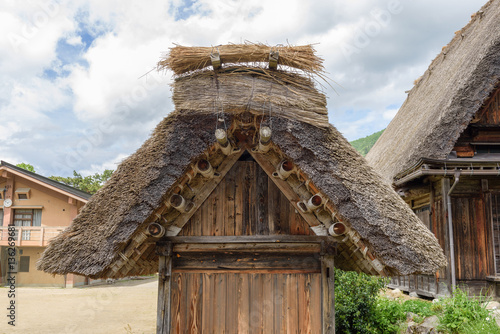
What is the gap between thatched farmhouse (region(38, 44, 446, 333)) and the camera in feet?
13.0

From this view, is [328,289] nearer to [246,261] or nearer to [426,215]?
[246,261]

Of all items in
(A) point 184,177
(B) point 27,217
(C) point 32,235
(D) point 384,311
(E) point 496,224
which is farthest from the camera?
(B) point 27,217

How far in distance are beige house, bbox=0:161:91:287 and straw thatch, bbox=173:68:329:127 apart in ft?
64.1

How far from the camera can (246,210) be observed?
4.57m

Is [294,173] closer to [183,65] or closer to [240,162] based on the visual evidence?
[240,162]

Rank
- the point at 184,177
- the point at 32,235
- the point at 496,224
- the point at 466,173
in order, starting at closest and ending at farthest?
the point at 184,177 → the point at 466,173 → the point at 496,224 → the point at 32,235

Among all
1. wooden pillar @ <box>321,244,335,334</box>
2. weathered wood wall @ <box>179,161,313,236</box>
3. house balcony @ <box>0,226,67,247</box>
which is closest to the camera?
wooden pillar @ <box>321,244,335,334</box>

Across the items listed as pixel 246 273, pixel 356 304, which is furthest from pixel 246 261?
pixel 356 304

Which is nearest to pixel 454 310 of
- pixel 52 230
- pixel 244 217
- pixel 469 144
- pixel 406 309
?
pixel 406 309

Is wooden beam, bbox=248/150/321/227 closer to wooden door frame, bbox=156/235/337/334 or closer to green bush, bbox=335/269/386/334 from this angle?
wooden door frame, bbox=156/235/337/334

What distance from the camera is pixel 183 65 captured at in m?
4.58

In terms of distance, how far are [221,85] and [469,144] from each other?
8.02 meters

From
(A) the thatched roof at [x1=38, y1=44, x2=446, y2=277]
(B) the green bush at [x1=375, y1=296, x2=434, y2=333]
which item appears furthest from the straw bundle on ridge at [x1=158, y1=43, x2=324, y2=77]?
(B) the green bush at [x1=375, y1=296, x2=434, y2=333]

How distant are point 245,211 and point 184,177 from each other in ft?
2.72
